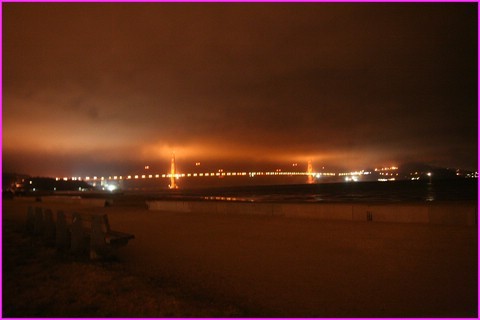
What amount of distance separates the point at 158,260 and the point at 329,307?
3.29m

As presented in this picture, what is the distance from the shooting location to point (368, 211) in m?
9.91

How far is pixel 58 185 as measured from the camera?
114 m

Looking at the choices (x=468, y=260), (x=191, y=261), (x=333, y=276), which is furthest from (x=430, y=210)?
(x=191, y=261)

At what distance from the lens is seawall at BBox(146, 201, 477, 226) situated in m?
8.39

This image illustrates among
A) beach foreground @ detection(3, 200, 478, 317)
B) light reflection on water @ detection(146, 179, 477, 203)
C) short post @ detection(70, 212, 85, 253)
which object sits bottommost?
light reflection on water @ detection(146, 179, 477, 203)

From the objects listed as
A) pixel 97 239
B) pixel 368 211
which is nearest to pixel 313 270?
pixel 97 239

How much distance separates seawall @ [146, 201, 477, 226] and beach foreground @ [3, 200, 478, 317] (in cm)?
50

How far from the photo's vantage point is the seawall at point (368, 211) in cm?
839

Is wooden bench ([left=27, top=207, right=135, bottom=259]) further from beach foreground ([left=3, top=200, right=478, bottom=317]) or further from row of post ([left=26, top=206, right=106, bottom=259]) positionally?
beach foreground ([left=3, top=200, right=478, bottom=317])

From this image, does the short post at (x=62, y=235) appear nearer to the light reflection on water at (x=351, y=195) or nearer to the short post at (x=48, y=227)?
the short post at (x=48, y=227)

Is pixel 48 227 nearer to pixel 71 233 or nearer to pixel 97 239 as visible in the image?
pixel 71 233

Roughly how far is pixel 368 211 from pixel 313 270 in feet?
17.9

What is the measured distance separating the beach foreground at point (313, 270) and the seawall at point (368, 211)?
500 millimetres

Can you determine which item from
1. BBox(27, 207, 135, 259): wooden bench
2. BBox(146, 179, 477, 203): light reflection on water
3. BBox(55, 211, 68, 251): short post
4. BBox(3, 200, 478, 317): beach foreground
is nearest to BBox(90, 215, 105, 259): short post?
BBox(27, 207, 135, 259): wooden bench
